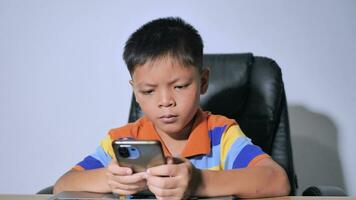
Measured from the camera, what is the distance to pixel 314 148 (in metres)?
1.74

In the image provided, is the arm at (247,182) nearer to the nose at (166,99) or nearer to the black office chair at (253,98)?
the nose at (166,99)

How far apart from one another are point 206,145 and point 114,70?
884 millimetres

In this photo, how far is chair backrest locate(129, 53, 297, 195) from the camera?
1.26 meters

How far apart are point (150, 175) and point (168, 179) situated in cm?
3

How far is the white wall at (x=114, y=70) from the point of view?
5.50 ft

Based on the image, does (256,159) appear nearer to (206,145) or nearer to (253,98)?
(206,145)

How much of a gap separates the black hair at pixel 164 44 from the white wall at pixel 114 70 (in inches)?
27.2

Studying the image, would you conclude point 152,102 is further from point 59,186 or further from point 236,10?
point 236,10

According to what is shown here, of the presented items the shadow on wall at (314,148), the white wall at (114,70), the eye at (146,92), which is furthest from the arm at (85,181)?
the shadow on wall at (314,148)

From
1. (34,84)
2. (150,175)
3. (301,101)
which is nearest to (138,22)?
(34,84)

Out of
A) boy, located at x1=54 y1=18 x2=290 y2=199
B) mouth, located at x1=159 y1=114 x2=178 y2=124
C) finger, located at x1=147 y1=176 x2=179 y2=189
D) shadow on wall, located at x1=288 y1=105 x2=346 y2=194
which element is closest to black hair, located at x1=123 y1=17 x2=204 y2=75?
boy, located at x1=54 y1=18 x2=290 y2=199

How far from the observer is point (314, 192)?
103 cm

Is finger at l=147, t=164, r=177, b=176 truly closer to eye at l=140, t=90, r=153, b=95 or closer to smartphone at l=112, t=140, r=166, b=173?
smartphone at l=112, t=140, r=166, b=173

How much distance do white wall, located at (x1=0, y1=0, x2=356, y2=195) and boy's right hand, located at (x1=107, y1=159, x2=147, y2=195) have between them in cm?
105
